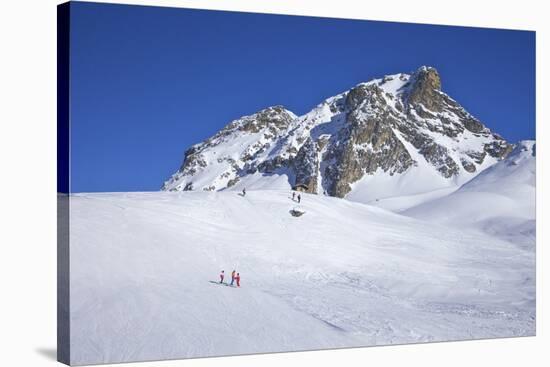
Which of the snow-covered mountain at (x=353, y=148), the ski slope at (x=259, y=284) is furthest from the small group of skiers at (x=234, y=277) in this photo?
the snow-covered mountain at (x=353, y=148)

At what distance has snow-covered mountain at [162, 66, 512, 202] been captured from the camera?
83.7ft

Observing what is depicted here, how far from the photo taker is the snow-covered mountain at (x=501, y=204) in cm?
2750

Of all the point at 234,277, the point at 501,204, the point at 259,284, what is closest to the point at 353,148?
the point at 501,204

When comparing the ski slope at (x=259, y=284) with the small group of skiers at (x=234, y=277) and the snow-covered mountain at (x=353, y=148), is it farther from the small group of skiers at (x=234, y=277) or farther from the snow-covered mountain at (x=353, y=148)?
the snow-covered mountain at (x=353, y=148)

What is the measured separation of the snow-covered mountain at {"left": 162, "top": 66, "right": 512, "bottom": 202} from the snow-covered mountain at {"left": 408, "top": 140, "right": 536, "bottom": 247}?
0.86 m

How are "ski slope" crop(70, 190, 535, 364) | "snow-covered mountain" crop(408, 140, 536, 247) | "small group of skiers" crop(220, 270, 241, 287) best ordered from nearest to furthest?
"ski slope" crop(70, 190, 535, 364) < "small group of skiers" crop(220, 270, 241, 287) < "snow-covered mountain" crop(408, 140, 536, 247)

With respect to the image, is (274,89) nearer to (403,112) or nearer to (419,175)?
(419,175)

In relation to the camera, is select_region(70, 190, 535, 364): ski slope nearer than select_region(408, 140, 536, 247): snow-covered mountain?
Yes

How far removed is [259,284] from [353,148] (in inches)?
2287

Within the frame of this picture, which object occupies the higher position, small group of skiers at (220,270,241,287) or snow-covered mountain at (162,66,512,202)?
snow-covered mountain at (162,66,512,202)

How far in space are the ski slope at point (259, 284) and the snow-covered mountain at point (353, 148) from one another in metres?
1.63

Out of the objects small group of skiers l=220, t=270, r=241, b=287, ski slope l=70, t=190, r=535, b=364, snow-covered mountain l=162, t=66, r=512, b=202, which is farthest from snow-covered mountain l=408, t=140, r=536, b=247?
small group of skiers l=220, t=270, r=241, b=287


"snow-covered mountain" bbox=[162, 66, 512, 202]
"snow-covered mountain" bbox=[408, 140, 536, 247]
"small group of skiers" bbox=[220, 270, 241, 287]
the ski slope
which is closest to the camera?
the ski slope

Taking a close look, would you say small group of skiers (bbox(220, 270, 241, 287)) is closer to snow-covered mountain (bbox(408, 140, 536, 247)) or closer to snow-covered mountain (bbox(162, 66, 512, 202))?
snow-covered mountain (bbox(162, 66, 512, 202))
